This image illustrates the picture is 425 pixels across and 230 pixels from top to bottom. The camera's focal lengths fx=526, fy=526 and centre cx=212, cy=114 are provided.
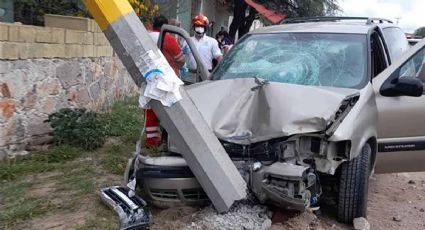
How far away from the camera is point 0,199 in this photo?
14.4ft

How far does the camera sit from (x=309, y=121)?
3936 mm

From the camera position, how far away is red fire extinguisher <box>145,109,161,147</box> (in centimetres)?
449

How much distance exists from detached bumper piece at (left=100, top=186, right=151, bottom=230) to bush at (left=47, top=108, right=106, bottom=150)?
183 centimetres

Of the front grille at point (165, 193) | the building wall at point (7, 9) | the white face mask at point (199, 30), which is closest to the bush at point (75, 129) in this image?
the front grille at point (165, 193)

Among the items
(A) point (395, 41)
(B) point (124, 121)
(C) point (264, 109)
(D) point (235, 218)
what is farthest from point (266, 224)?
(B) point (124, 121)

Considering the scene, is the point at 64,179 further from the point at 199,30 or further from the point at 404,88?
the point at 199,30

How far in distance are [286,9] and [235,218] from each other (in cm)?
1868

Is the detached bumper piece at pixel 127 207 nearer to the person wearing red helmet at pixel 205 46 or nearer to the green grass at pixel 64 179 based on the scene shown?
the green grass at pixel 64 179

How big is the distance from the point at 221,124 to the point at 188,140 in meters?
0.33

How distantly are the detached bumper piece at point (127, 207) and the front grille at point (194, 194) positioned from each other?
1.08 feet

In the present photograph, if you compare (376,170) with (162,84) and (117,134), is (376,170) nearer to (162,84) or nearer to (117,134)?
(162,84)

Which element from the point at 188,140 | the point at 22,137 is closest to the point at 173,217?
the point at 188,140

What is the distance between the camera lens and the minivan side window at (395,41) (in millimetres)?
6160

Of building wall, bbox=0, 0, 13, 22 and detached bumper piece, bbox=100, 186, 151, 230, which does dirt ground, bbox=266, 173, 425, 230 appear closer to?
detached bumper piece, bbox=100, 186, 151, 230
